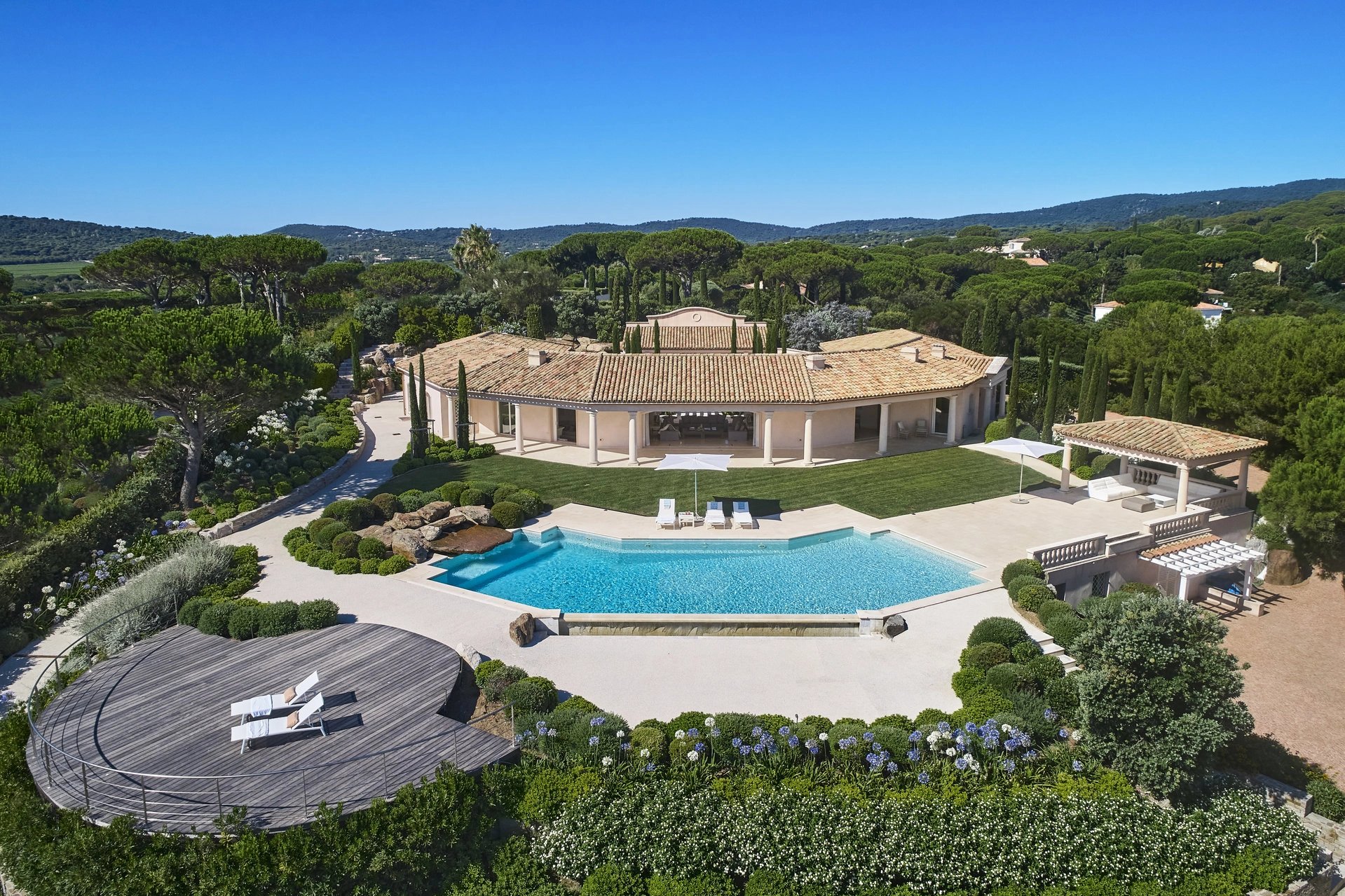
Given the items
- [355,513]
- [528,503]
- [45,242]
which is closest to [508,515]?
[528,503]

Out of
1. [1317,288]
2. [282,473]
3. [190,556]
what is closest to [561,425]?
[282,473]

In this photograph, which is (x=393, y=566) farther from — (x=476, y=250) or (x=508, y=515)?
(x=476, y=250)

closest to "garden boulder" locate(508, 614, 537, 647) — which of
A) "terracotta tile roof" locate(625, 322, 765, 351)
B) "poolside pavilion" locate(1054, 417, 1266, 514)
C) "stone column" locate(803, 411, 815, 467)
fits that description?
"stone column" locate(803, 411, 815, 467)

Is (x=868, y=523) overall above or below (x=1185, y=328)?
below

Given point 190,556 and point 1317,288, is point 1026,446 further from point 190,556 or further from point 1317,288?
point 1317,288

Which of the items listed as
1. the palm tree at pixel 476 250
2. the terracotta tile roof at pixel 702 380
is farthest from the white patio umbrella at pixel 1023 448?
the palm tree at pixel 476 250

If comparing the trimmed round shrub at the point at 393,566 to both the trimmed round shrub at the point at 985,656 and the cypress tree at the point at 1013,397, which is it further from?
the cypress tree at the point at 1013,397
